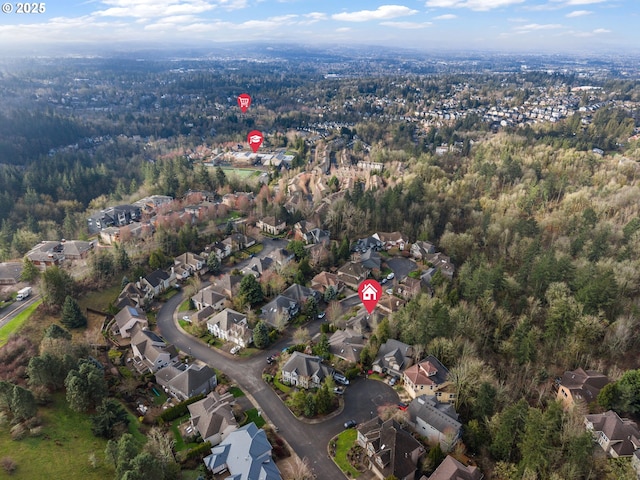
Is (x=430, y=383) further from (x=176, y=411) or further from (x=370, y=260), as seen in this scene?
(x=370, y=260)

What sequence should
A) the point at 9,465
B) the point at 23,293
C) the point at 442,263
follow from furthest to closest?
the point at 442,263
the point at 23,293
the point at 9,465

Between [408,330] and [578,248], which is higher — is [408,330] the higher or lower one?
the lower one

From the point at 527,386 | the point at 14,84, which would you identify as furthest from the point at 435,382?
the point at 14,84

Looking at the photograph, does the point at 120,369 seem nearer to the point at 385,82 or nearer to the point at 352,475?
the point at 352,475

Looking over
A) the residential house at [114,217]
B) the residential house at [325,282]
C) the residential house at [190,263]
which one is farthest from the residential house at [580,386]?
the residential house at [114,217]

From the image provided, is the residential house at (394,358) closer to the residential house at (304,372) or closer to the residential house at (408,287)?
the residential house at (304,372)

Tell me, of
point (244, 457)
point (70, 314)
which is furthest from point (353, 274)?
point (70, 314)

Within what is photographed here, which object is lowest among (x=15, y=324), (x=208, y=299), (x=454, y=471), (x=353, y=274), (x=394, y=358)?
(x=208, y=299)
